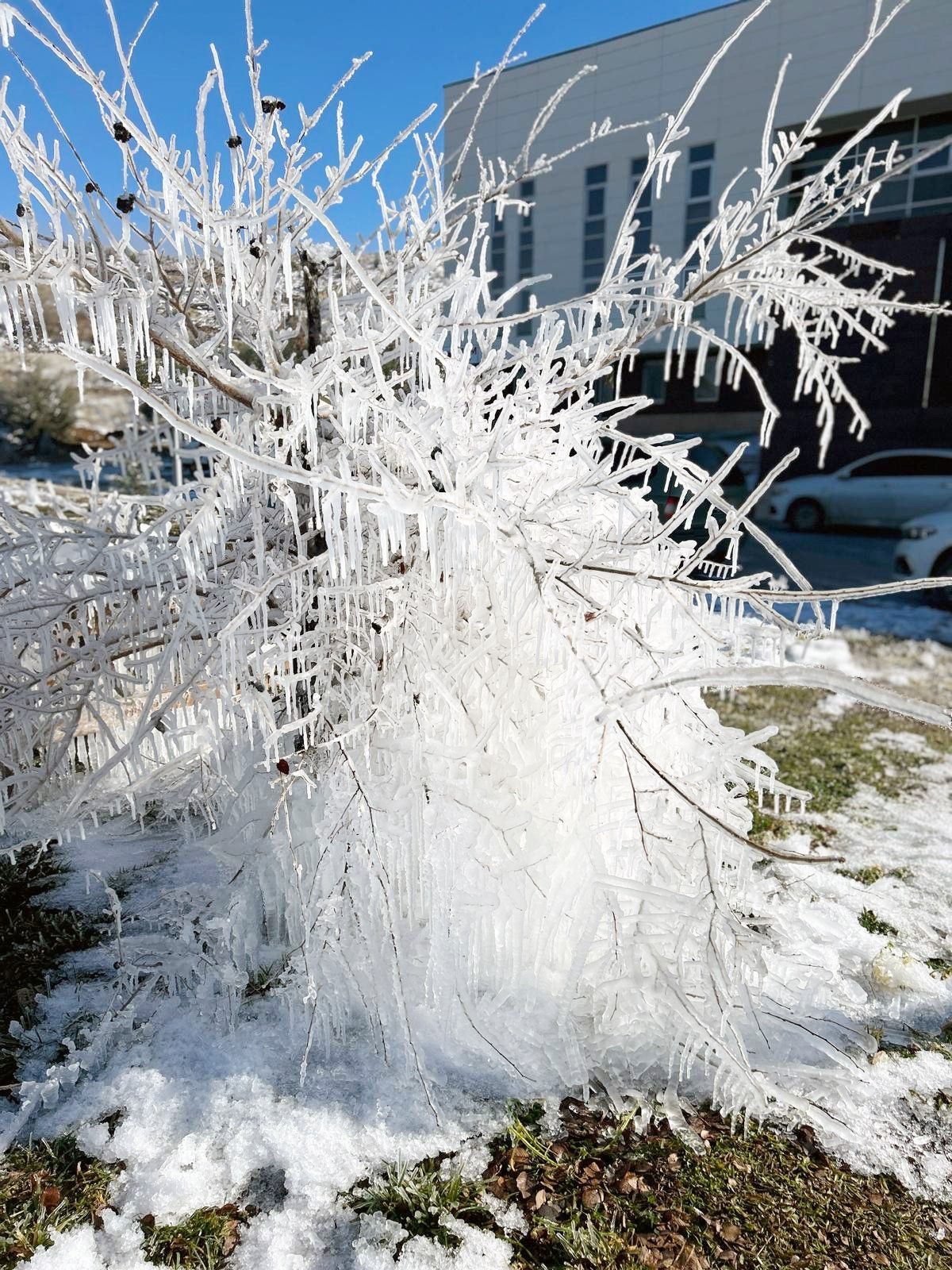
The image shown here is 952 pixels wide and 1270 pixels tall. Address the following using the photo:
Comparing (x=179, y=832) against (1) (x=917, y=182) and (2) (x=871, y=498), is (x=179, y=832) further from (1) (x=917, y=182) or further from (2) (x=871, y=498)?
(1) (x=917, y=182)

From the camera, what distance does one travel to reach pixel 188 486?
2428 millimetres

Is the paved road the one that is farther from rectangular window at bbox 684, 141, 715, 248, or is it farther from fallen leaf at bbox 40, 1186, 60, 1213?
rectangular window at bbox 684, 141, 715, 248

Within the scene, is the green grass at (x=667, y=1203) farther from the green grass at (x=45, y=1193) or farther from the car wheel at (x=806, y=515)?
the car wheel at (x=806, y=515)

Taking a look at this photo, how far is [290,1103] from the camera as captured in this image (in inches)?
88.2

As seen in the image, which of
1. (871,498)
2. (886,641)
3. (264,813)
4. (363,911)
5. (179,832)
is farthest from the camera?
(871,498)

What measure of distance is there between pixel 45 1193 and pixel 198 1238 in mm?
437

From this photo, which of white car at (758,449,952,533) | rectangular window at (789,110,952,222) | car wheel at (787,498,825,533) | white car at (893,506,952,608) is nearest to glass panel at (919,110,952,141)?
rectangular window at (789,110,952,222)

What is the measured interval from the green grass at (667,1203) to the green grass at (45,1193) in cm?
66

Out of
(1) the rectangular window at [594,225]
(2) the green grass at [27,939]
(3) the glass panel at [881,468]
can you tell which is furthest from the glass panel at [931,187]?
(2) the green grass at [27,939]

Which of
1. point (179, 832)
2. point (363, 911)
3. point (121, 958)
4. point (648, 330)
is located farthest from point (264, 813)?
point (648, 330)

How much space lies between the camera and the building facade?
16.3 m

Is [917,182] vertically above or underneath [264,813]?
above

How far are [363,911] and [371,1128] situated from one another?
0.57 meters

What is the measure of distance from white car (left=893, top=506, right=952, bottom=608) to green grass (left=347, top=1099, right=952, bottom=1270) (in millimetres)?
8152
